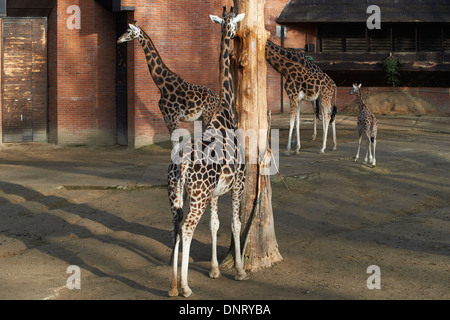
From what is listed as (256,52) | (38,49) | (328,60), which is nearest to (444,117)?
(328,60)

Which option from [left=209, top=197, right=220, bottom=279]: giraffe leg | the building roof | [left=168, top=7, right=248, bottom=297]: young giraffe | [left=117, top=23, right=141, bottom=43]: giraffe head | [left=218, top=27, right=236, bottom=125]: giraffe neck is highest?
the building roof

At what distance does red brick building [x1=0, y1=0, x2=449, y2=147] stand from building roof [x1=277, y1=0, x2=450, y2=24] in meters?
5.15

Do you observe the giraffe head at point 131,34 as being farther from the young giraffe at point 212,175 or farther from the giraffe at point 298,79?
the young giraffe at point 212,175

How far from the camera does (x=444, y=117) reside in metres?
25.4

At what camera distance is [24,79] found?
2255 centimetres

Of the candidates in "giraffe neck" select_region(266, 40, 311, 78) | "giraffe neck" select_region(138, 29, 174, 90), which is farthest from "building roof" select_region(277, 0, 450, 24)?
"giraffe neck" select_region(138, 29, 174, 90)

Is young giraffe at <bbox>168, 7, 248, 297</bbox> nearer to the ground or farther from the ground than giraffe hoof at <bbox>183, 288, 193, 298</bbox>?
farther from the ground

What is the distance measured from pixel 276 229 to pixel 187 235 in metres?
3.59

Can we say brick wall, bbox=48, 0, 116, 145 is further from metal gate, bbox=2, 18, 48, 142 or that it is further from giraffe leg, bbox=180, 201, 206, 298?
giraffe leg, bbox=180, 201, 206, 298

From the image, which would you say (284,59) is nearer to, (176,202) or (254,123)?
(254,123)

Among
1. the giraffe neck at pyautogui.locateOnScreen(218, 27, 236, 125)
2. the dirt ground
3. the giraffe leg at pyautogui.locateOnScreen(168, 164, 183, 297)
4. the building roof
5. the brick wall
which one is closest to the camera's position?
the giraffe leg at pyautogui.locateOnScreen(168, 164, 183, 297)

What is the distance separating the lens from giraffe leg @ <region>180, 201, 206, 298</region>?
816cm

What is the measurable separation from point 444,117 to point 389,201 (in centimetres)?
1331

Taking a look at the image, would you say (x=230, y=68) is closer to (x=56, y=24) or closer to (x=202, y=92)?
(x=202, y=92)
